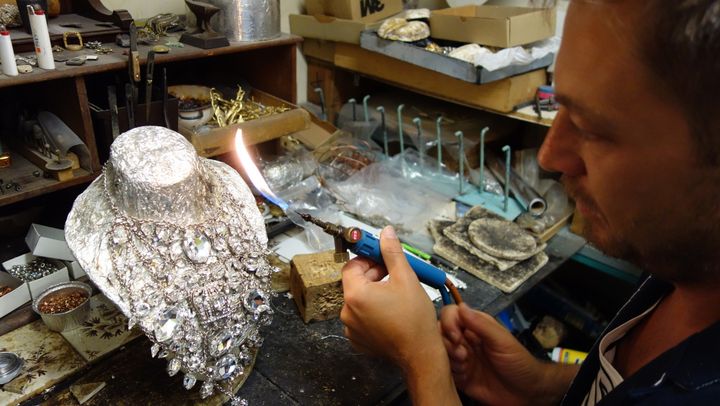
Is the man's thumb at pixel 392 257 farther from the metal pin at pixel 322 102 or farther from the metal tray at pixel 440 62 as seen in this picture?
the metal pin at pixel 322 102

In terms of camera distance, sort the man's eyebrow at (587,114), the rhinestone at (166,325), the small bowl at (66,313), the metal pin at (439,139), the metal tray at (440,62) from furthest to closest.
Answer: the metal pin at (439,139)
the metal tray at (440,62)
the small bowl at (66,313)
the rhinestone at (166,325)
the man's eyebrow at (587,114)

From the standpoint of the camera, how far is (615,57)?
53 cm

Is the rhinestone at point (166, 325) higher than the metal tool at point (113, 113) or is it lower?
lower

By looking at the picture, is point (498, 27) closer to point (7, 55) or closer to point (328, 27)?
point (328, 27)

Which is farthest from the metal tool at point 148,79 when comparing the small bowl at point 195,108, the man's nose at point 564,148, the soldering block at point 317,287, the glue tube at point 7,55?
the man's nose at point 564,148

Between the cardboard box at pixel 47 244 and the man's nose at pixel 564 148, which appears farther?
the cardboard box at pixel 47 244

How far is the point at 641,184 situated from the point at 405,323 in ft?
1.35

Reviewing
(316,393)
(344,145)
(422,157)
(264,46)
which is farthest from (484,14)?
(316,393)

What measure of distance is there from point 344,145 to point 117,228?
1182mm

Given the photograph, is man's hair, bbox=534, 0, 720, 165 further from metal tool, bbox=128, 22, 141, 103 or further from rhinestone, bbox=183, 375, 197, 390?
metal tool, bbox=128, 22, 141, 103

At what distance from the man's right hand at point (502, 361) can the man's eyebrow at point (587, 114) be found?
1.77 ft

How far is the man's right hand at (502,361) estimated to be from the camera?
102 cm

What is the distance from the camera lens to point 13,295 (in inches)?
46.2

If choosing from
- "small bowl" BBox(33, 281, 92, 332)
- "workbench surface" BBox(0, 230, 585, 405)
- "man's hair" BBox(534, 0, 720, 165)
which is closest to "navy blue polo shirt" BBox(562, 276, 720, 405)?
"man's hair" BBox(534, 0, 720, 165)
